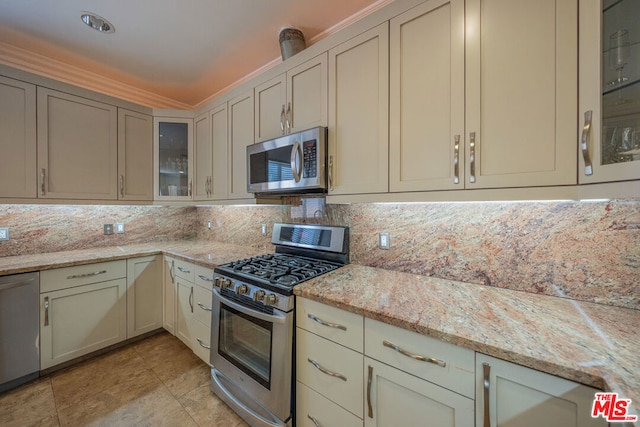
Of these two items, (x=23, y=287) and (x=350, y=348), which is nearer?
(x=350, y=348)

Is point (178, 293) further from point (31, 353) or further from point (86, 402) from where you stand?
point (31, 353)

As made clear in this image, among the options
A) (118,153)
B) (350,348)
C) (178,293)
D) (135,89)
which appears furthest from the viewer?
(135,89)

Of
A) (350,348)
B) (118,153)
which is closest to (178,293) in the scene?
(118,153)

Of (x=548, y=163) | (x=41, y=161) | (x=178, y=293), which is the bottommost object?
(x=178, y=293)

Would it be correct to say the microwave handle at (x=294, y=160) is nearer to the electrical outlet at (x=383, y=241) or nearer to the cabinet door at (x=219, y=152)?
the electrical outlet at (x=383, y=241)

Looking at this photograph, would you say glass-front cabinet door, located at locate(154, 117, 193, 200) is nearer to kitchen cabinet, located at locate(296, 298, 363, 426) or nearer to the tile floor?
the tile floor

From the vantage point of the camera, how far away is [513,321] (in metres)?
0.97

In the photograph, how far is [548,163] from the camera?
973 millimetres

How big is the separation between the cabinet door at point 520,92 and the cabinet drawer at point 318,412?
1241 millimetres

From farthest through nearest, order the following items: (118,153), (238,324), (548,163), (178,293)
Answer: (118,153) → (178,293) → (238,324) → (548,163)

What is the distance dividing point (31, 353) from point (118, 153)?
69.5 inches

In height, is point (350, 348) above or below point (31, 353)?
above

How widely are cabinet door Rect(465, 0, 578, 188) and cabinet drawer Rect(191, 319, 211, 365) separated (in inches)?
84.2

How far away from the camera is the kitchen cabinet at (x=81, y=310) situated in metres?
1.96
